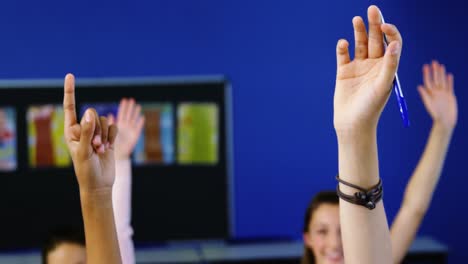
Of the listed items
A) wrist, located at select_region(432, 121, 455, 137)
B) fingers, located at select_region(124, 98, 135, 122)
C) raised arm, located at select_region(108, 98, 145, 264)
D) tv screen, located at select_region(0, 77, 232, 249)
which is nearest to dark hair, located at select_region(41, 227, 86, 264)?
raised arm, located at select_region(108, 98, 145, 264)

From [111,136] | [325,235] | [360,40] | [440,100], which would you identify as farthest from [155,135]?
[360,40]

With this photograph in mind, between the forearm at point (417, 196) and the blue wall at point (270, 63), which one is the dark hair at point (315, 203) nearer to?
the forearm at point (417, 196)

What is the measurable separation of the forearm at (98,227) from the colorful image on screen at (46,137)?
3.35 meters

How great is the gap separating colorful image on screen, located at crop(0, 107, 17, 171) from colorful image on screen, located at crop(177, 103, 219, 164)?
3.01 ft

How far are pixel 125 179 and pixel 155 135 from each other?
8.24ft

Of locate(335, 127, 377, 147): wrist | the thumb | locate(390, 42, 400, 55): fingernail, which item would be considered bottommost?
locate(335, 127, 377, 147): wrist

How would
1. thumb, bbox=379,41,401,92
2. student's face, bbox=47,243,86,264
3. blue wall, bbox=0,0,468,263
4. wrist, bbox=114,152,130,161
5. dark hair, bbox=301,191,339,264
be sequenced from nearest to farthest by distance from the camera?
thumb, bbox=379,41,401,92, student's face, bbox=47,243,86,264, wrist, bbox=114,152,130,161, dark hair, bbox=301,191,339,264, blue wall, bbox=0,0,468,263

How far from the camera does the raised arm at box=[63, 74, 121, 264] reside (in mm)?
1466

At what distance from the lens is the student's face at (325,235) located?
8.68 feet

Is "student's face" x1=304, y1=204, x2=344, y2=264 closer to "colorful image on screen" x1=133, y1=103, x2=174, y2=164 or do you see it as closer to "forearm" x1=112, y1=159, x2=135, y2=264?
"forearm" x1=112, y1=159, x2=135, y2=264

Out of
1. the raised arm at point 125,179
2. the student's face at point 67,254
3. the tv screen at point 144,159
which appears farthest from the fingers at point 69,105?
the tv screen at point 144,159

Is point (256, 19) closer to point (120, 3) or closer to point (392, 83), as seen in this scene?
point (120, 3)

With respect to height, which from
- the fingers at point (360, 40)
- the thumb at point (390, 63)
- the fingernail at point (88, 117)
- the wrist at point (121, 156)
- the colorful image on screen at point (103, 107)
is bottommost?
the wrist at point (121, 156)

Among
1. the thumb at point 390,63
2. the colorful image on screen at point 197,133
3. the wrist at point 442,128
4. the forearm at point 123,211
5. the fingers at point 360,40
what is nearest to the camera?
the thumb at point 390,63
